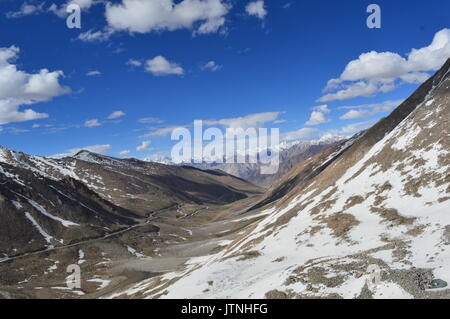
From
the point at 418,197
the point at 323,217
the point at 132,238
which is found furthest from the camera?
the point at 132,238

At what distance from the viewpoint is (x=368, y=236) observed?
37.4 metres

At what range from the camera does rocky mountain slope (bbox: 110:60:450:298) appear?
2427 centimetres

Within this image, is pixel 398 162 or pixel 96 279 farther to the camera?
pixel 96 279

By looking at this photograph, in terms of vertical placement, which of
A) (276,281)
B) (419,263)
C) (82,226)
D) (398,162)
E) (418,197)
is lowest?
(82,226)

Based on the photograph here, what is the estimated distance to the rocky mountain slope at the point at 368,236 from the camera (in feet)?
79.6

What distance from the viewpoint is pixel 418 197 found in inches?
1625

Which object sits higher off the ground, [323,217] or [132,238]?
[323,217]

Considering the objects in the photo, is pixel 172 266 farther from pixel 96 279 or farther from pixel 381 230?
pixel 381 230
